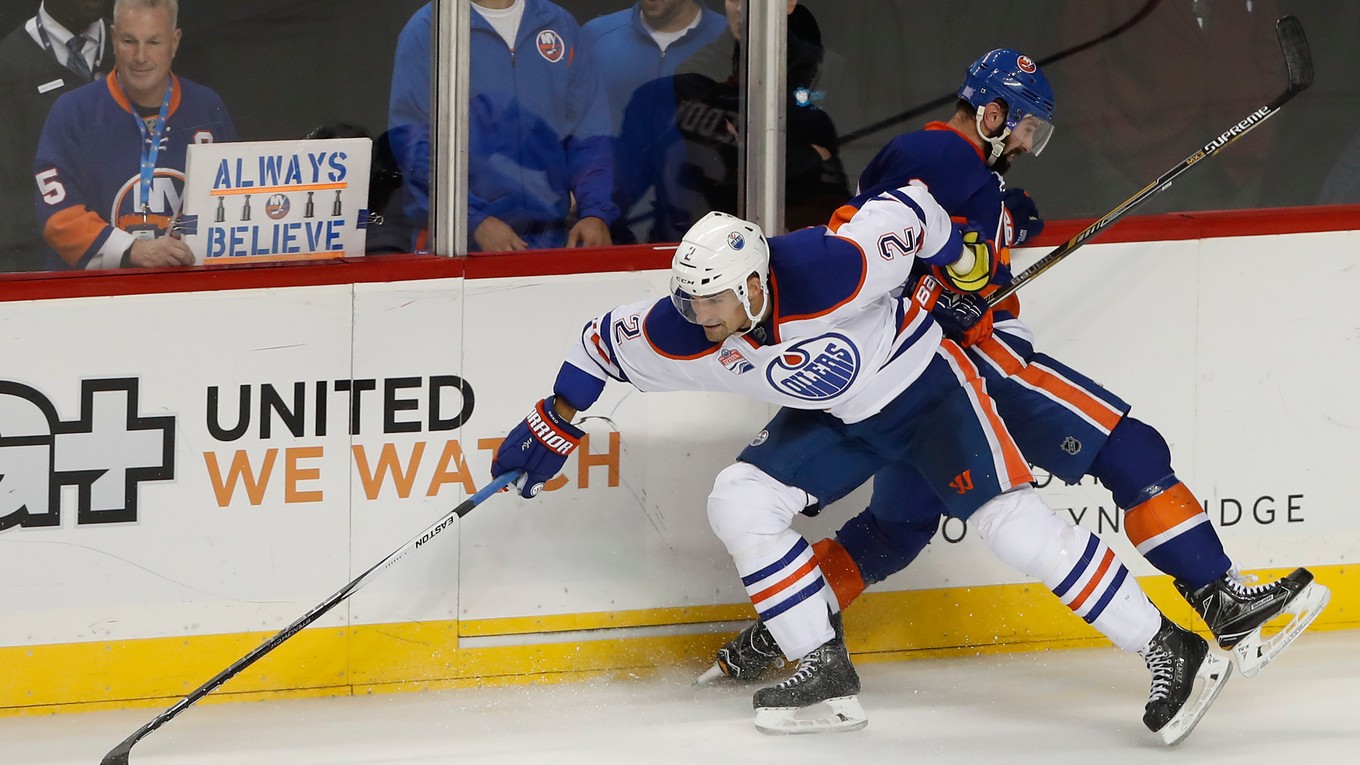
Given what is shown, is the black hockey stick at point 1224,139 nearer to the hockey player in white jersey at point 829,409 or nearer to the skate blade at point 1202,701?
the hockey player in white jersey at point 829,409

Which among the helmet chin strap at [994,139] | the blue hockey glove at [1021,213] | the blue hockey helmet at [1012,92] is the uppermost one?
the blue hockey helmet at [1012,92]

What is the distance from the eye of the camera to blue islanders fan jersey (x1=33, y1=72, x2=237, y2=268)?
3.51 m

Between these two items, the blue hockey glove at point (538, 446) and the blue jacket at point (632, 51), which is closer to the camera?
the blue hockey glove at point (538, 446)

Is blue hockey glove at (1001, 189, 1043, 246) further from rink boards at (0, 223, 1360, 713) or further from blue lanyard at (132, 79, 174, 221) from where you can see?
blue lanyard at (132, 79, 174, 221)

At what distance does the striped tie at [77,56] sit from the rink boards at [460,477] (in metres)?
0.49

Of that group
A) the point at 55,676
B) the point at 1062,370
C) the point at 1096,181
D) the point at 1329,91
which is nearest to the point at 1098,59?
the point at 1096,181

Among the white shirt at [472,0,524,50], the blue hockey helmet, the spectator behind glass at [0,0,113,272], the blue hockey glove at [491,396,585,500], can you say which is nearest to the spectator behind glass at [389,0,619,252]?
the white shirt at [472,0,524,50]

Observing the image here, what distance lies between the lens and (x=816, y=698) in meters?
3.42

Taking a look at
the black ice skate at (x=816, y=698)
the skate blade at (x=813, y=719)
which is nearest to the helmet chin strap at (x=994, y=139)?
the black ice skate at (x=816, y=698)

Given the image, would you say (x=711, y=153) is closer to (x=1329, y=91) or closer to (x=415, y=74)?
(x=415, y=74)

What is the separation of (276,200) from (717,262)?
109 cm

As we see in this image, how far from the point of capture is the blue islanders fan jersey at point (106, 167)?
3512mm

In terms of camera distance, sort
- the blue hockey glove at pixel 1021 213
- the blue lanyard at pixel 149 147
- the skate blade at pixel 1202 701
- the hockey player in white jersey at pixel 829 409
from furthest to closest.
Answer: the blue hockey glove at pixel 1021 213 → the blue lanyard at pixel 149 147 → the skate blade at pixel 1202 701 → the hockey player in white jersey at pixel 829 409

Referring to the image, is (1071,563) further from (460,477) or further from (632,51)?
(632,51)
